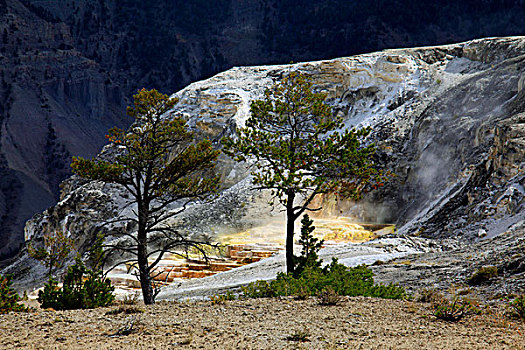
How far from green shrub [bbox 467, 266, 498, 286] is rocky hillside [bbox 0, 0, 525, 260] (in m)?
79.1

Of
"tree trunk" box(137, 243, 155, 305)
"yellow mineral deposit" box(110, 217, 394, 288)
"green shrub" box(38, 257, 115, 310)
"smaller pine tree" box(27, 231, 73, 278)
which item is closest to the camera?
"green shrub" box(38, 257, 115, 310)

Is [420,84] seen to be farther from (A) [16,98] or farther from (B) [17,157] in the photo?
(A) [16,98]

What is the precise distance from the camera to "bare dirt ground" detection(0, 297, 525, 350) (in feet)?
16.5

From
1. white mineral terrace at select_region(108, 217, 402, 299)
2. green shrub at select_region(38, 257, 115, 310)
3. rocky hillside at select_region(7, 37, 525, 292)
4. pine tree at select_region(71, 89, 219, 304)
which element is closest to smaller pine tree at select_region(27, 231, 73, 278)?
rocky hillside at select_region(7, 37, 525, 292)

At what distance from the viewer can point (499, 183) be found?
2006cm

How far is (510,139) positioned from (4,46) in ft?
356

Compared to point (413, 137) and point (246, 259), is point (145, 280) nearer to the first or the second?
point (246, 259)

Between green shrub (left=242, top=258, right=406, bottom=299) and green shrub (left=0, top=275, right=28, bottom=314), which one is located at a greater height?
green shrub (left=0, top=275, right=28, bottom=314)

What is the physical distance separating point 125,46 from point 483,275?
394 feet

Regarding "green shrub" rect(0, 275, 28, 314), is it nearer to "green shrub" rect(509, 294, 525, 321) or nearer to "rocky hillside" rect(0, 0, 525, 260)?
"green shrub" rect(509, 294, 525, 321)

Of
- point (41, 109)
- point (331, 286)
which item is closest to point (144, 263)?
point (331, 286)

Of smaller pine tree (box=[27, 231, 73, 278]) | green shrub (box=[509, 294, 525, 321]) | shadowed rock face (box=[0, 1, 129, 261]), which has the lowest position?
green shrub (box=[509, 294, 525, 321])

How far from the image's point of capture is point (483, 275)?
31.5 ft

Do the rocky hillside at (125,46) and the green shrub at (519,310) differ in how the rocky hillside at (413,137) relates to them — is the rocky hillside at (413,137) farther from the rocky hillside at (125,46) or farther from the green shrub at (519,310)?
the rocky hillside at (125,46)
